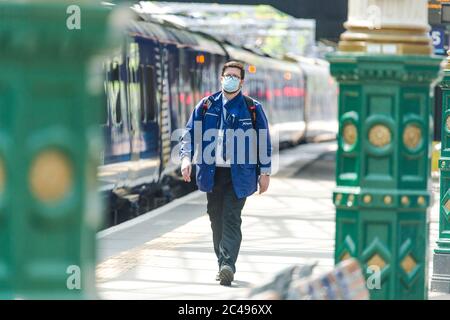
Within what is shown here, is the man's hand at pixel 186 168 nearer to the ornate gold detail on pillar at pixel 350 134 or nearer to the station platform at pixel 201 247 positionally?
the station platform at pixel 201 247

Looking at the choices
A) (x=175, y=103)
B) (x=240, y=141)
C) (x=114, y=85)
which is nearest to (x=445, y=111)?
(x=240, y=141)

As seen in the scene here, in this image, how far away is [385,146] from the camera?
5.57 metres

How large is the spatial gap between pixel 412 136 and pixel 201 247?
7759 mm

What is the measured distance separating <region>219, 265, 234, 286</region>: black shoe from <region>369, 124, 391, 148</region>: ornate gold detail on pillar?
4.61 metres

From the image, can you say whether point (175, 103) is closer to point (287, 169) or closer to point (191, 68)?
point (191, 68)

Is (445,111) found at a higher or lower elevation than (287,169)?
higher

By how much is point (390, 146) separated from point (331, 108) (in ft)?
174

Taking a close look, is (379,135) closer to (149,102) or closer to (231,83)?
(231,83)

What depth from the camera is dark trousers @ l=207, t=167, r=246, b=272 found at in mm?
10023

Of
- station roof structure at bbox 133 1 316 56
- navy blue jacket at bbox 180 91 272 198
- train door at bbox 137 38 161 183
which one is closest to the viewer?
navy blue jacket at bbox 180 91 272 198

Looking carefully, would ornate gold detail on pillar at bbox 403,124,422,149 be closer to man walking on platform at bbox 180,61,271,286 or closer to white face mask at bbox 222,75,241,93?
man walking on platform at bbox 180,61,271,286

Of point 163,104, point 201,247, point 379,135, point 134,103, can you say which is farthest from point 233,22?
point 379,135

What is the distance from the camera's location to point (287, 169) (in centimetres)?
2948

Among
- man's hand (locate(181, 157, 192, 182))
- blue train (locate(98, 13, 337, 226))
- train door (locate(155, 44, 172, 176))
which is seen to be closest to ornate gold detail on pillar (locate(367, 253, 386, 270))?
man's hand (locate(181, 157, 192, 182))
